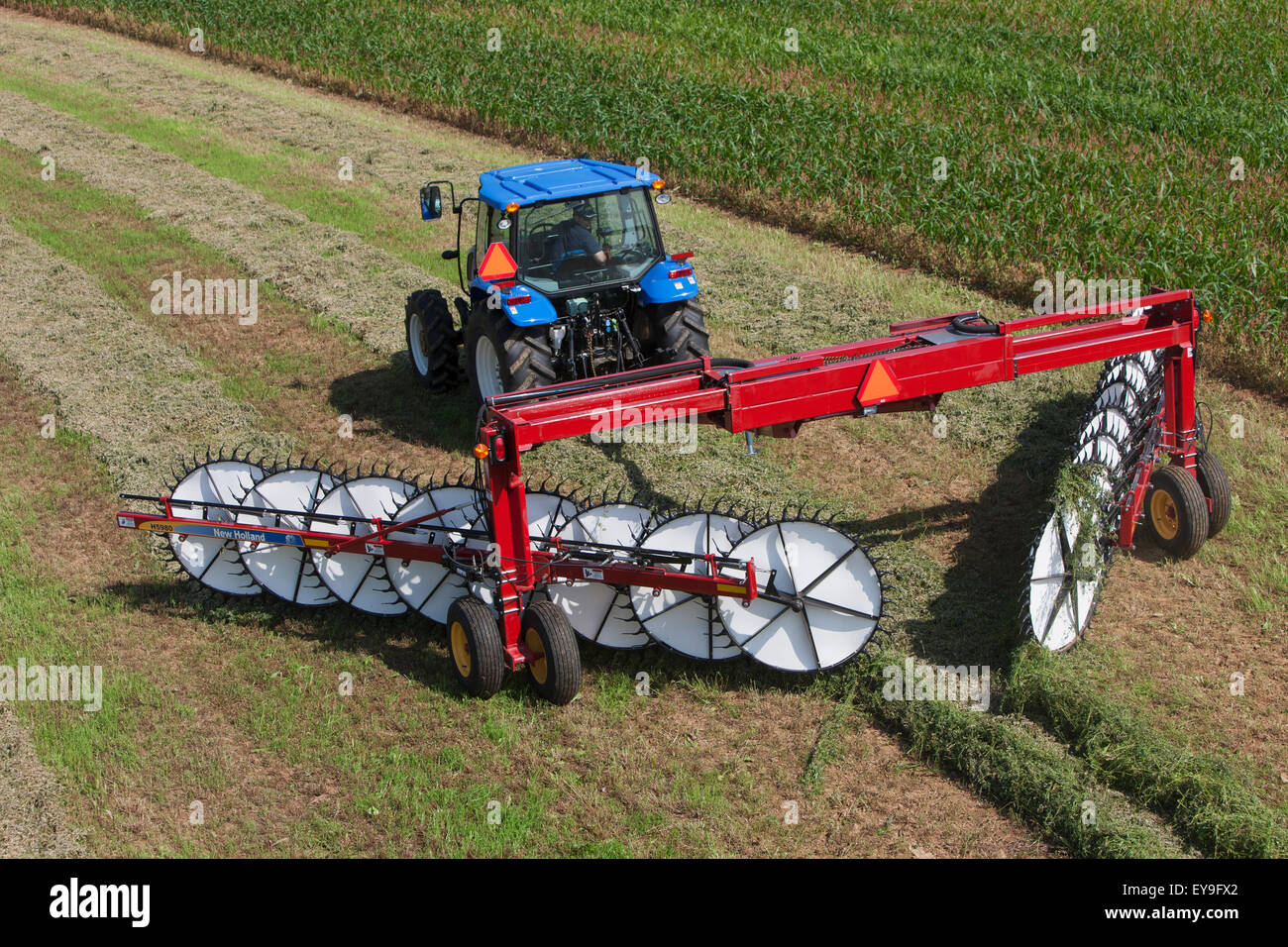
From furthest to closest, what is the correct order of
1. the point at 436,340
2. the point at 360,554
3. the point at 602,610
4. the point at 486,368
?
the point at 436,340 < the point at 486,368 < the point at 360,554 < the point at 602,610

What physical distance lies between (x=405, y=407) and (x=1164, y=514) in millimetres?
5863

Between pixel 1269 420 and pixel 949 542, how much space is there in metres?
3.23

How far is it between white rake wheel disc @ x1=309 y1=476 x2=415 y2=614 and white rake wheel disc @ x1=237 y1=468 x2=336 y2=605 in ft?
0.28

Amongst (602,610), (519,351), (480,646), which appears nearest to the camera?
(480,646)

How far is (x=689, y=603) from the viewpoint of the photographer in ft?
20.7

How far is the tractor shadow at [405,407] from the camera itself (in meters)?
9.34

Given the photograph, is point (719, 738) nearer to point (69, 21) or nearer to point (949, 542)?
point (949, 542)

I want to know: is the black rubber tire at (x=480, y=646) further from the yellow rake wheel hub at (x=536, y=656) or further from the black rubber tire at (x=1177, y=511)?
the black rubber tire at (x=1177, y=511)

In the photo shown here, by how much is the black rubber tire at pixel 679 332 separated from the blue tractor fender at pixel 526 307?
769mm

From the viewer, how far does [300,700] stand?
6344 millimetres

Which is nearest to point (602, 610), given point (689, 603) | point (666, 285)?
point (689, 603)

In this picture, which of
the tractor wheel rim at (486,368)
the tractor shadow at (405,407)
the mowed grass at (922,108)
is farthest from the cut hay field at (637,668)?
the mowed grass at (922,108)

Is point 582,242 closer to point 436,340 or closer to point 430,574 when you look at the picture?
point 436,340

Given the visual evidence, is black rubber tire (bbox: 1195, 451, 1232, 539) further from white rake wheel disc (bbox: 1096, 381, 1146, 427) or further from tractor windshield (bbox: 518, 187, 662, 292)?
tractor windshield (bbox: 518, 187, 662, 292)
